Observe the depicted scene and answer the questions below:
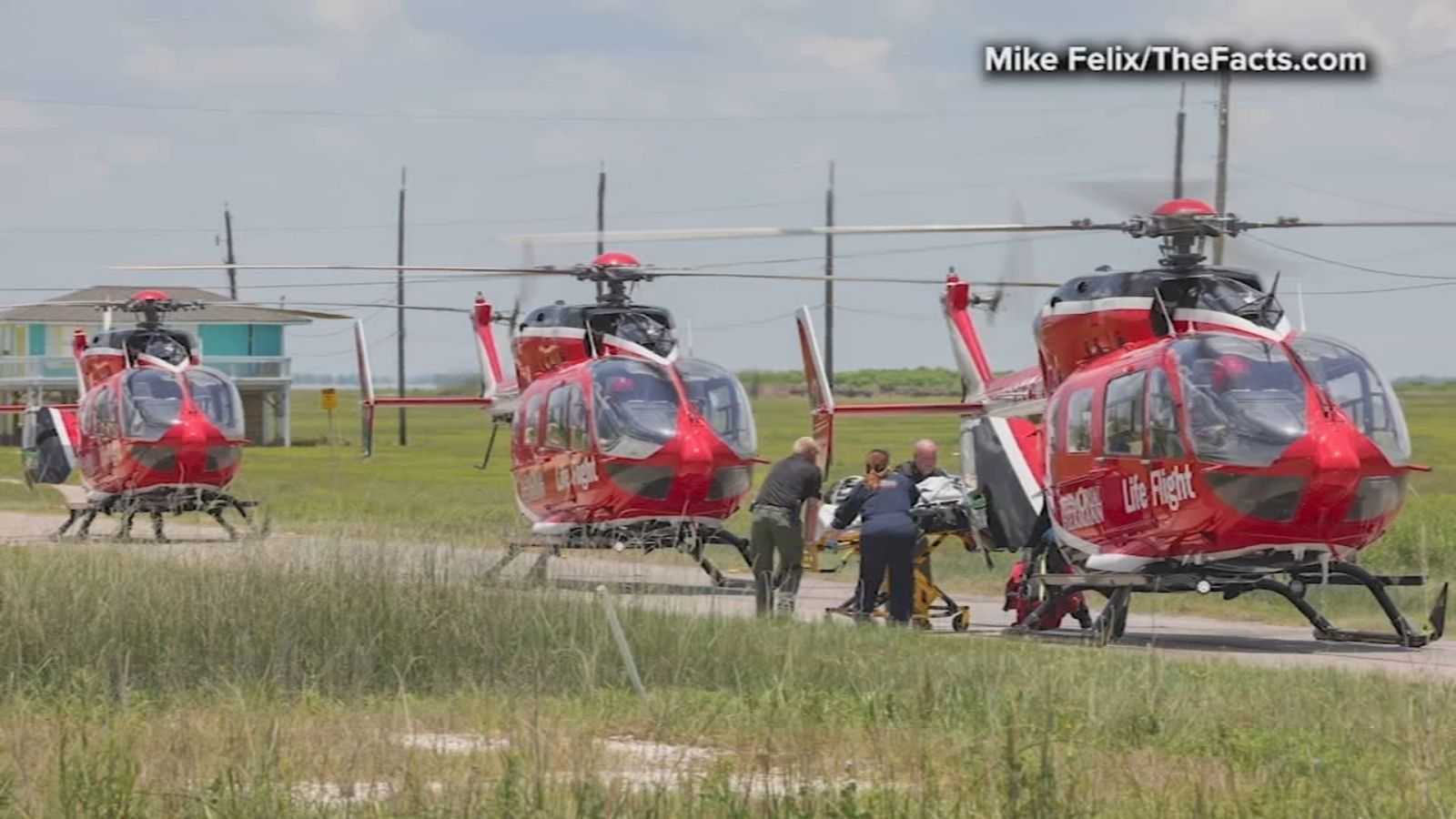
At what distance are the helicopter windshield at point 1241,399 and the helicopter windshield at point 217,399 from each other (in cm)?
1966

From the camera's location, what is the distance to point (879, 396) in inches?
5354

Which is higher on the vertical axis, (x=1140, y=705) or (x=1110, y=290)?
(x=1110, y=290)

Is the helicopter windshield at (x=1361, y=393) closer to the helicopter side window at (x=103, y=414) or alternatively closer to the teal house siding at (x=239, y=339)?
the helicopter side window at (x=103, y=414)

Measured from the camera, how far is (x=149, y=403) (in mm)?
34281

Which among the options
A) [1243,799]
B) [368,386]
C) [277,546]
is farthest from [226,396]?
[1243,799]

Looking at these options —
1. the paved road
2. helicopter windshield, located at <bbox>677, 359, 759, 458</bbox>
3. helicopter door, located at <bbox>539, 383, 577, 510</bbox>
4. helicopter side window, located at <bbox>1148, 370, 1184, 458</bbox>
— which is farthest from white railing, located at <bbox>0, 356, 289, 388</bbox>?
helicopter side window, located at <bbox>1148, 370, 1184, 458</bbox>

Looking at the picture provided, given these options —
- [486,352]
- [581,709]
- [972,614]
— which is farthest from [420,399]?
[581,709]

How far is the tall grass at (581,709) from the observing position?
961 cm

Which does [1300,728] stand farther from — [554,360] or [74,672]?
[554,360]

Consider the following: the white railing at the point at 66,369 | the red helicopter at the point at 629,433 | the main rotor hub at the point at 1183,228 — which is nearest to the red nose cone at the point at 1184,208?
the main rotor hub at the point at 1183,228

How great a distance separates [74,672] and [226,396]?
22696mm

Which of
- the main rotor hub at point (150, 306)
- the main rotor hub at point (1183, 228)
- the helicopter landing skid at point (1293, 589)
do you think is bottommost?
the helicopter landing skid at point (1293, 589)

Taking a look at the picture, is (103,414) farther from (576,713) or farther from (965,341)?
(576,713)

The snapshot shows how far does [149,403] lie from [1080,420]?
18.5 m
